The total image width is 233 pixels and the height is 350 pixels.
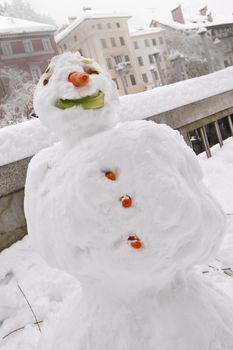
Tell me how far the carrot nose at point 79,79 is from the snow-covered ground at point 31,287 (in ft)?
4.92

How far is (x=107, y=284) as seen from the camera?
4.56 ft

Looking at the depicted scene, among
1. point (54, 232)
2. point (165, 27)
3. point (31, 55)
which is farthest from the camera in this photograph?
point (165, 27)

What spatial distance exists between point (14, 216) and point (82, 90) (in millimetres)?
2669

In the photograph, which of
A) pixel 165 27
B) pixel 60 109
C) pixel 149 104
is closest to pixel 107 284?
pixel 60 109

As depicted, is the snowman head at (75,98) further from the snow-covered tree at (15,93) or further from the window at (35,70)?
the window at (35,70)

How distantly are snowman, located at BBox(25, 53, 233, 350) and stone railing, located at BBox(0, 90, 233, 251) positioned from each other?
7.06 feet

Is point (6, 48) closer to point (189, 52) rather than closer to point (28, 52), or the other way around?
point (28, 52)

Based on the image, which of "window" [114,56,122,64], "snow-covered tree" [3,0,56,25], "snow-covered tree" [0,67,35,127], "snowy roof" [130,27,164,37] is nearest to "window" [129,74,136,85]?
"window" [114,56,122,64]

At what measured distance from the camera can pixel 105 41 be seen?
119 ft

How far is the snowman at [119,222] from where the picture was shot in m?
1.16

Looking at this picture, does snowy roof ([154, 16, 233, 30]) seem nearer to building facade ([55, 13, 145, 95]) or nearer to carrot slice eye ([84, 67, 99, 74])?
building facade ([55, 13, 145, 95])

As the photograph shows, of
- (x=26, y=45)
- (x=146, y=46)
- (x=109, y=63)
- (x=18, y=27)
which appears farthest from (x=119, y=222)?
(x=146, y=46)

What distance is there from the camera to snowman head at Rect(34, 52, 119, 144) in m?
1.33

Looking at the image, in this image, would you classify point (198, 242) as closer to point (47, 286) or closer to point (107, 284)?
point (107, 284)
